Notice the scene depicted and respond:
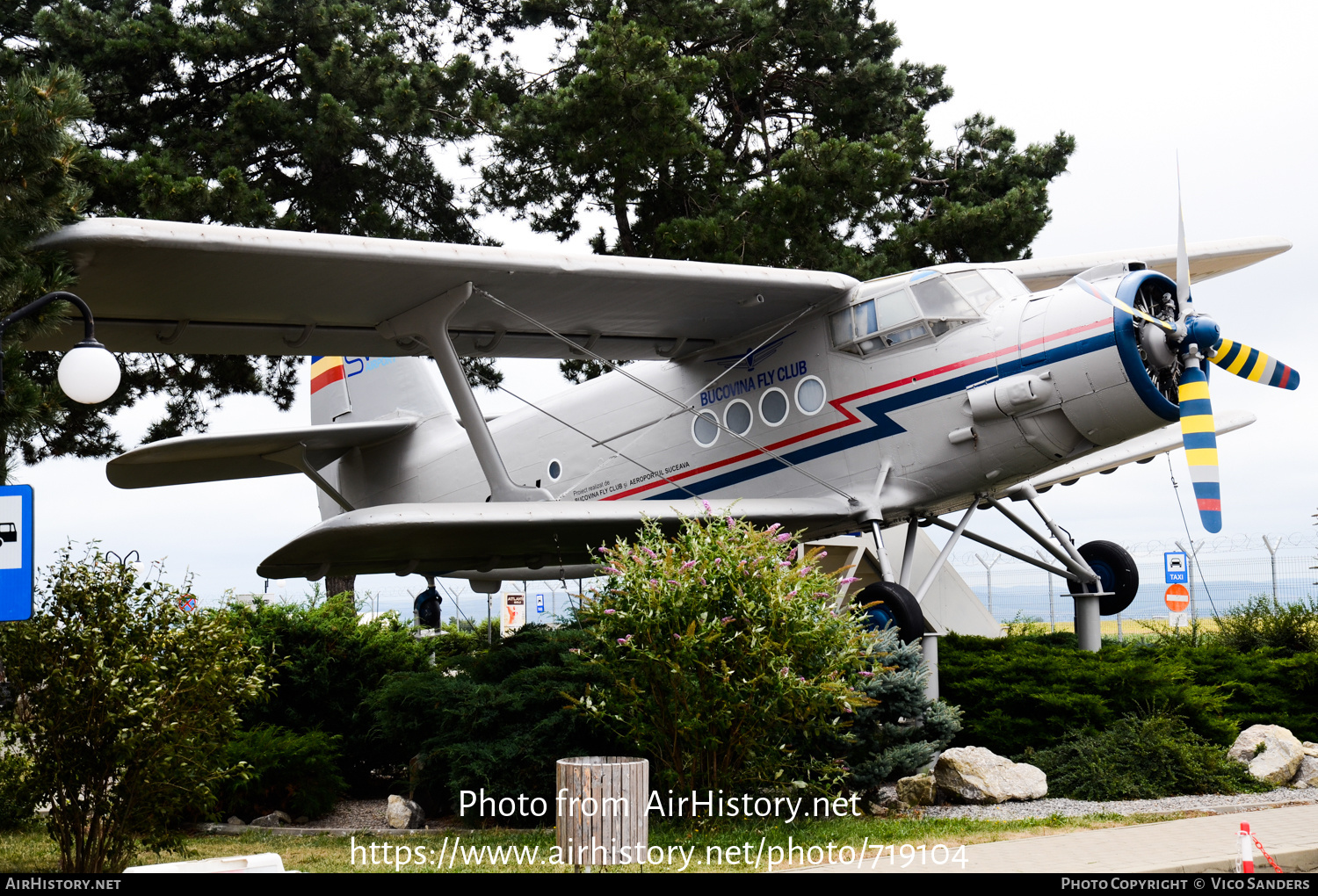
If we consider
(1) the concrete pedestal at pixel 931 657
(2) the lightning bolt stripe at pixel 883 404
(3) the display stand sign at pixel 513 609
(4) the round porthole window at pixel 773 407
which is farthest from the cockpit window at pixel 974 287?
(3) the display stand sign at pixel 513 609

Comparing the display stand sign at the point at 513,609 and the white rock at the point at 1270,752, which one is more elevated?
the display stand sign at the point at 513,609

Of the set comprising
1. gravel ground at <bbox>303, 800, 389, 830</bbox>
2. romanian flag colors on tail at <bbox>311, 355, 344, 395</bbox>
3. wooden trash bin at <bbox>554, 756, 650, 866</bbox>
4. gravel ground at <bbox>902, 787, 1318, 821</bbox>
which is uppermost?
romanian flag colors on tail at <bbox>311, 355, 344, 395</bbox>

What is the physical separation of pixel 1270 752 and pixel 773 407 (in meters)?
6.01

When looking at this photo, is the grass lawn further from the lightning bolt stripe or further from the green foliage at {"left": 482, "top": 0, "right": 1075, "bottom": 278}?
the green foliage at {"left": 482, "top": 0, "right": 1075, "bottom": 278}

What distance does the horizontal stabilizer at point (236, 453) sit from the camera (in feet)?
40.4

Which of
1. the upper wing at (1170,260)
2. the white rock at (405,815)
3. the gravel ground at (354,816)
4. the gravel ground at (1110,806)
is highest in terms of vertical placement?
the upper wing at (1170,260)

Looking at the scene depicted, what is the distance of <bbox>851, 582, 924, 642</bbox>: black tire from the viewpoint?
10469 mm

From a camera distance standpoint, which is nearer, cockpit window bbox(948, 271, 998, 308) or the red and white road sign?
cockpit window bbox(948, 271, 998, 308)

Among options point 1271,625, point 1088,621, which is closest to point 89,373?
point 1088,621

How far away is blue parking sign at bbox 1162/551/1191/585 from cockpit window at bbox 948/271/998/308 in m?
13.6

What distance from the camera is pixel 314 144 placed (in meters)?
19.1

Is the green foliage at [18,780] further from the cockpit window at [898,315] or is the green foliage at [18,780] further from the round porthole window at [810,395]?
the cockpit window at [898,315]

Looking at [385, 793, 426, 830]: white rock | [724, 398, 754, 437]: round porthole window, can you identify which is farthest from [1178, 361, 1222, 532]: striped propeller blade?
[385, 793, 426, 830]: white rock

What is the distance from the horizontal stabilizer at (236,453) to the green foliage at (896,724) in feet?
25.2
